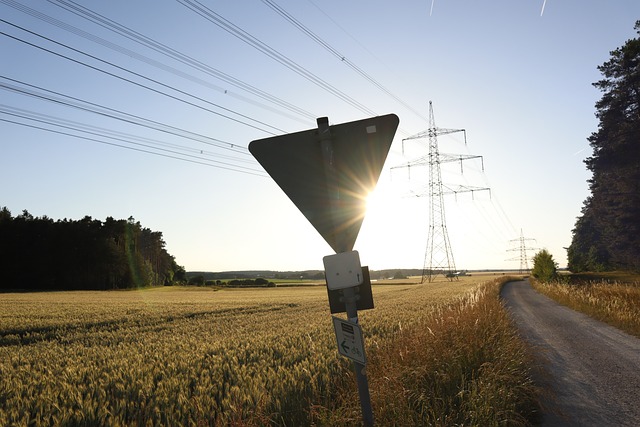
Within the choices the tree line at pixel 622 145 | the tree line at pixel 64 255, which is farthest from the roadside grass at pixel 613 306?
the tree line at pixel 64 255

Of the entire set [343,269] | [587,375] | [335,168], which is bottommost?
[587,375]

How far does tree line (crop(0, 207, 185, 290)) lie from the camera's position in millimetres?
75750

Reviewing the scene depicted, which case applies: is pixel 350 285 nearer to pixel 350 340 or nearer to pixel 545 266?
pixel 350 340

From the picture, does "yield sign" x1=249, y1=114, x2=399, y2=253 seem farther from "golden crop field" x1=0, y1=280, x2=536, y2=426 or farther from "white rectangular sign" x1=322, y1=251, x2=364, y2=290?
"golden crop field" x1=0, y1=280, x2=536, y2=426

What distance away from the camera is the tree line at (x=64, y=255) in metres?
75.8

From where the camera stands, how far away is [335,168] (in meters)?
3.55

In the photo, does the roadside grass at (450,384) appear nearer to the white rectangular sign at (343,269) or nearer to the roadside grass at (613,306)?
the white rectangular sign at (343,269)

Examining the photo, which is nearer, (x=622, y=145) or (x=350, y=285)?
(x=350, y=285)

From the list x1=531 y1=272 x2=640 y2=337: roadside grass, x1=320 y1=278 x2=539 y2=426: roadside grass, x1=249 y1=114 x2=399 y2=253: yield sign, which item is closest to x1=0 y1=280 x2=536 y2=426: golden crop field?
x1=320 y1=278 x2=539 y2=426: roadside grass

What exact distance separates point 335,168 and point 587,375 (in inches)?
285

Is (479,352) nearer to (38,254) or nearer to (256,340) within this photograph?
(256,340)

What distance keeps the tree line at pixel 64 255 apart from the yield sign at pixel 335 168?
86644 millimetres

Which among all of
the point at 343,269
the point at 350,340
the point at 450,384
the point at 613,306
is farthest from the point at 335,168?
the point at 613,306

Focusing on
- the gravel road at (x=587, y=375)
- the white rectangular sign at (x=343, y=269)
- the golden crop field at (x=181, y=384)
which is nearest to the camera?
the white rectangular sign at (x=343, y=269)
